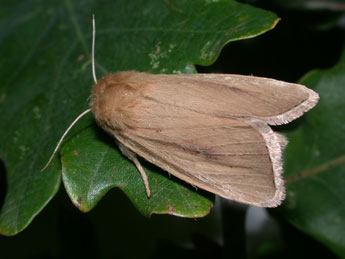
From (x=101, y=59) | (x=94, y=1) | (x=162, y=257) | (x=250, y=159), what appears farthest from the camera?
(x=162, y=257)

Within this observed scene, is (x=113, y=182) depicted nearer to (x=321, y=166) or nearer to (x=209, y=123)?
(x=209, y=123)

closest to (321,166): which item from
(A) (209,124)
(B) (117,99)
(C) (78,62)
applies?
(A) (209,124)

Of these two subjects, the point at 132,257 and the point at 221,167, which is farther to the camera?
the point at 132,257

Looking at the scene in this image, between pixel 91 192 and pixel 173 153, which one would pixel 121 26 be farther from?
pixel 91 192

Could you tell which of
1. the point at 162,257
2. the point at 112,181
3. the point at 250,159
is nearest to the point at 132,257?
the point at 162,257

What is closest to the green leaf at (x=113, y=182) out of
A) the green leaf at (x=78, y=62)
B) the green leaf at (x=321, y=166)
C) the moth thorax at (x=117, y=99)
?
the green leaf at (x=78, y=62)

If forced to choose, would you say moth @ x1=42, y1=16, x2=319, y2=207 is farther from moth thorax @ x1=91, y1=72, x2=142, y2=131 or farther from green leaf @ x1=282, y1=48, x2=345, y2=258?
green leaf @ x1=282, y1=48, x2=345, y2=258

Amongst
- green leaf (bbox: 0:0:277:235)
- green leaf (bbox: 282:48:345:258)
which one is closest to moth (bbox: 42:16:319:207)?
green leaf (bbox: 0:0:277:235)
